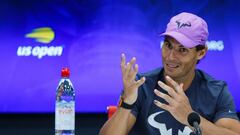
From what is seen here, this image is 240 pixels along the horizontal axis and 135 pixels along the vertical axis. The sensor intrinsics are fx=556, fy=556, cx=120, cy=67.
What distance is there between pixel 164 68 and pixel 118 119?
1.08 feet

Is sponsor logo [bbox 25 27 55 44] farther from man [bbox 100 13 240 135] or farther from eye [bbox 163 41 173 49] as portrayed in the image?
eye [bbox 163 41 173 49]

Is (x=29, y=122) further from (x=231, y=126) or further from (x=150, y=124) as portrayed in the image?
(x=231, y=126)

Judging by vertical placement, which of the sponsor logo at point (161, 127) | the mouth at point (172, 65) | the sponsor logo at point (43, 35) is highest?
the sponsor logo at point (43, 35)

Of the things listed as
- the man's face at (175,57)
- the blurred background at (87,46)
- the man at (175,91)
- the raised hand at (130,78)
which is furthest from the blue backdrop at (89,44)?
the raised hand at (130,78)

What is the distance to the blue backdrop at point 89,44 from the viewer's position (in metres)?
3.93

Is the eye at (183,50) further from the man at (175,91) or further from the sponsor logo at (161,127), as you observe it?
the sponsor logo at (161,127)

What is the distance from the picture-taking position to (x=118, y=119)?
253 cm

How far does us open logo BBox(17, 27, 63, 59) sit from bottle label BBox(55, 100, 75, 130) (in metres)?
1.71

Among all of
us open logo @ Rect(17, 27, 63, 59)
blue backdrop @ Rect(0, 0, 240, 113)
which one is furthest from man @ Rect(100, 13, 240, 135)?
us open logo @ Rect(17, 27, 63, 59)

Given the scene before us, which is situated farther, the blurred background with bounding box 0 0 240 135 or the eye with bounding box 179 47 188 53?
the blurred background with bounding box 0 0 240 135

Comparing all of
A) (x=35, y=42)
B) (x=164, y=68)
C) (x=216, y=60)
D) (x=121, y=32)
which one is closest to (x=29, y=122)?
(x=35, y=42)

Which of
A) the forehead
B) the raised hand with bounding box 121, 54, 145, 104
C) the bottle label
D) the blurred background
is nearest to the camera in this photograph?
the bottle label

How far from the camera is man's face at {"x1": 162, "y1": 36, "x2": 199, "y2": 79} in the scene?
2.55m

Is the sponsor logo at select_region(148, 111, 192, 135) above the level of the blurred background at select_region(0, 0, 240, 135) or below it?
below
